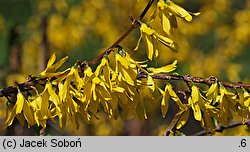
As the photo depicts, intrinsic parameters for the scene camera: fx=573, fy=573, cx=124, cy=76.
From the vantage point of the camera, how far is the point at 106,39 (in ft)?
12.6

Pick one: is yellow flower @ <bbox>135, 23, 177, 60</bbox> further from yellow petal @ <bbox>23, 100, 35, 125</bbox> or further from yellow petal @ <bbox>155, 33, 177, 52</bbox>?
yellow petal @ <bbox>23, 100, 35, 125</bbox>

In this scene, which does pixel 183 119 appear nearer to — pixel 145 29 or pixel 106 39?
pixel 145 29

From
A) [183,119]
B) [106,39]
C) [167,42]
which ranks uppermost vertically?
[106,39]

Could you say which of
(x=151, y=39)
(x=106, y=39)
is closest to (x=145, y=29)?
(x=151, y=39)

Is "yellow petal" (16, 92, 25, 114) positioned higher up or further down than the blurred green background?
further down

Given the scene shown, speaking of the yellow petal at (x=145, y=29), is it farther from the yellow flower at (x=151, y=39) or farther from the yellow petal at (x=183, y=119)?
the yellow petal at (x=183, y=119)

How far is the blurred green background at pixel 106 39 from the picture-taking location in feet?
9.90

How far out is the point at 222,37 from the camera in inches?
177

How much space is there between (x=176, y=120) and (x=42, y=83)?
0.38 metres

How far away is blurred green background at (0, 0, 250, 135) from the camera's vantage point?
9.90ft

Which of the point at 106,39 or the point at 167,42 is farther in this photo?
the point at 106,39

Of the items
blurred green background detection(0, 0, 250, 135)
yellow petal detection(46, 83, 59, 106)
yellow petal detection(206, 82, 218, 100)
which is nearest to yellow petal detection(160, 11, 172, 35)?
yellow petal detection(206, 82, 218, 100)

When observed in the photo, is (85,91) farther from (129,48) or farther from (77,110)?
(129,48)

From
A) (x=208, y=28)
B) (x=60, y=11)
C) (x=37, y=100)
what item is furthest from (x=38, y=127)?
(x=208, y=28)
